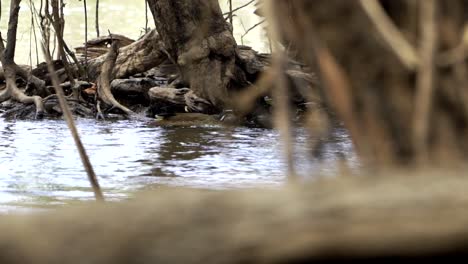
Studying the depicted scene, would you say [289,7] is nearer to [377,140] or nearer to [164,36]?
[377,140]

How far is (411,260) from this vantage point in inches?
34.7

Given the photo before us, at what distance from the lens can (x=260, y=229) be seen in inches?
34.0

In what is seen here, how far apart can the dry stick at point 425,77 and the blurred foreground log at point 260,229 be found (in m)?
0.37

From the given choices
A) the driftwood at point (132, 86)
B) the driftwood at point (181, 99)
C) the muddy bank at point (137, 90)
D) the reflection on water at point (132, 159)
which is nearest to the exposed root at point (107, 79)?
the muddy bank at point (137, 90)

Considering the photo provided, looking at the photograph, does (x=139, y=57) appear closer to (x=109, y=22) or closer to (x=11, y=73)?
(x=11, y=73)

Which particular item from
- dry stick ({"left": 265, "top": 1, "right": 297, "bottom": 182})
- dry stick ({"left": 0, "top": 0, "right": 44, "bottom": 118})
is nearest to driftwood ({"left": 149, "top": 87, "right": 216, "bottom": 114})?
dry stick ({"left": 0, "top": 0, "right": 44, "bottom": 118})

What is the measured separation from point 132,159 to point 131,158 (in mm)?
49

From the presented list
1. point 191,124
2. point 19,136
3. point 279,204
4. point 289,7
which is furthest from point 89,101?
point 279,204

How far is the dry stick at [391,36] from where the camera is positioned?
126 centimetres

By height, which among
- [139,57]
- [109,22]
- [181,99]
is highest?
[109,22]

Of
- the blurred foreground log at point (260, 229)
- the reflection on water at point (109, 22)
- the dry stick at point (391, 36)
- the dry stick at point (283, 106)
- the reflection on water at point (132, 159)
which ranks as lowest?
the reflection on water at point (132, 159)

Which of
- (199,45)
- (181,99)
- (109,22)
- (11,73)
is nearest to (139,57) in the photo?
(181,99)

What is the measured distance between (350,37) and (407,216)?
548 millimetres

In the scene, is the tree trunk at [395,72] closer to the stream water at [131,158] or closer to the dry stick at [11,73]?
the stream water at [131,158]
